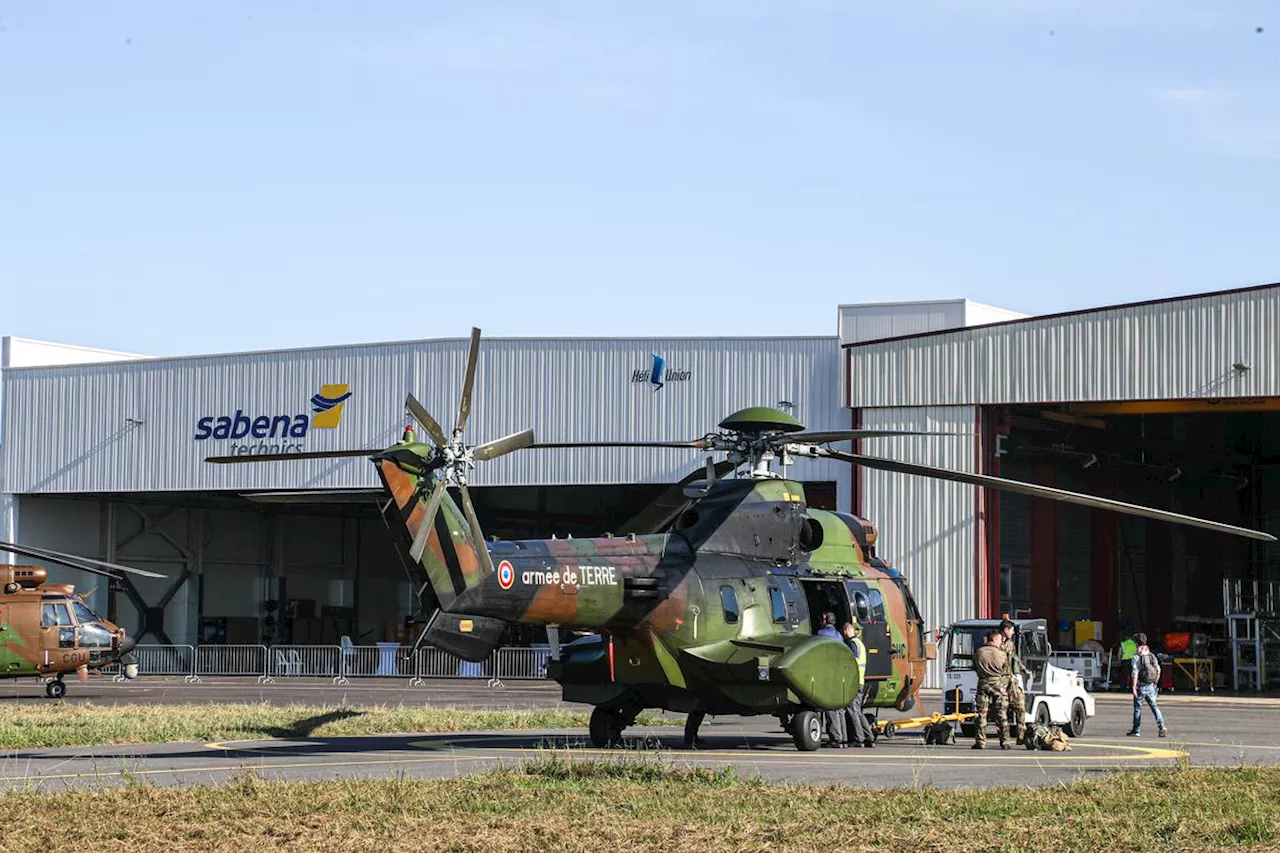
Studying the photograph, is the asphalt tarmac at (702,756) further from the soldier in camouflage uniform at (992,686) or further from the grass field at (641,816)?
the grass field at (641,816)

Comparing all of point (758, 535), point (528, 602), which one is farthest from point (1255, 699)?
point (528, 602)

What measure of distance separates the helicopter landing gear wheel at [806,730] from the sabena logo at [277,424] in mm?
34736

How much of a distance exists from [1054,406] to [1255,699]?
958 cm

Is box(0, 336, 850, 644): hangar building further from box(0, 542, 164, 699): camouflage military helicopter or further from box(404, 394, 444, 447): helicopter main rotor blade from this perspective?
box(404, 394, 444, 447): helicopter main rotor blade

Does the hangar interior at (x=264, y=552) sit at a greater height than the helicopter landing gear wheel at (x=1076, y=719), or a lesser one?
greater

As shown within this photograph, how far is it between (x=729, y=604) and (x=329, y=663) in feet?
123

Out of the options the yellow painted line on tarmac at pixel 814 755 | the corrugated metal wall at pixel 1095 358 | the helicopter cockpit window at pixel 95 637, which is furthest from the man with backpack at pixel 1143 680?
the helicopter cockpit window at pixel 95 637

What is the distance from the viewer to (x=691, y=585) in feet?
72.0

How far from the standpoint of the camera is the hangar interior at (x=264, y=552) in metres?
63.5

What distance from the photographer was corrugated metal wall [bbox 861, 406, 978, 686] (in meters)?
45.4

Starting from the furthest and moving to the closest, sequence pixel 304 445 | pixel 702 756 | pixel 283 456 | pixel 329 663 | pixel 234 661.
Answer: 1. pixel 234 661
2. pixel 329 663
3. pixel 304 445
4. pixel 702 756
5. pixel 283 456

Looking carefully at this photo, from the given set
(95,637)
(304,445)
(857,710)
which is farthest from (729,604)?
(304,445)

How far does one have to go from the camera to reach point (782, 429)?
21969mm

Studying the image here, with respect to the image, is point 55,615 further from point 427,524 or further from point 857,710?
point 427,524
